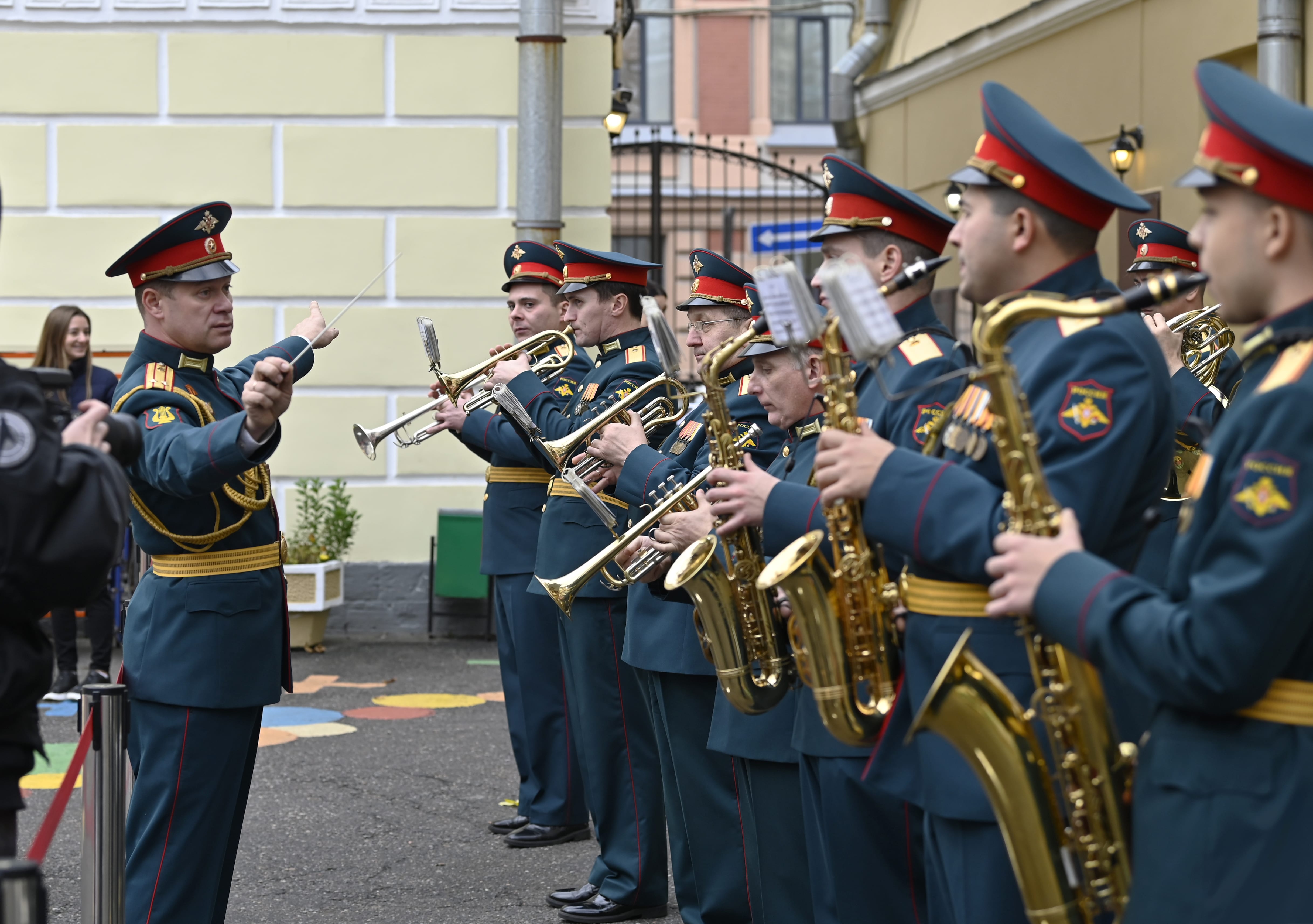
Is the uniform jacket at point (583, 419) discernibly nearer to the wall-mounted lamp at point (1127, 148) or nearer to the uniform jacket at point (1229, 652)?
the uniform jacket at point (1229, 652)

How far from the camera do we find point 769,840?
4055mm

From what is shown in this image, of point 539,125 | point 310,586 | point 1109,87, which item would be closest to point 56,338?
point 310,586

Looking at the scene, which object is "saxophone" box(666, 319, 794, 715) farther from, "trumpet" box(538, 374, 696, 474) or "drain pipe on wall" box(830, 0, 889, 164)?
"drain pipe on wall" box(830, 0, 889, 164)

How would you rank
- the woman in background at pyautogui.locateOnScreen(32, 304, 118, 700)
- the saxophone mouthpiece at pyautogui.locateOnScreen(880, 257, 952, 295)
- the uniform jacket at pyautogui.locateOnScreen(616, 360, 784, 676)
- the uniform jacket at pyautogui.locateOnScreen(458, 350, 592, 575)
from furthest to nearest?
the woman in background at pyautogui.locateOnScreen(32, 304, 118, 700)
the uniform jacket at pyautogui.locateOnScreen(458, 350, 592, 575)
the uniform jacket at pyautogui.locateOnScreen(616, 360, 784, 676)
the saxophone mouthpiece at pyautogui.locateOnScreen(880, 257, 952, 295)

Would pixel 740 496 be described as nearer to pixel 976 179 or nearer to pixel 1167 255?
pixel 976 179

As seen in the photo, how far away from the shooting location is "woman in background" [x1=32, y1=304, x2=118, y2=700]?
8023mm

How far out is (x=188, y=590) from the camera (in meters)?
4.13

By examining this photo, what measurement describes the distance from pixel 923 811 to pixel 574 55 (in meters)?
7.28

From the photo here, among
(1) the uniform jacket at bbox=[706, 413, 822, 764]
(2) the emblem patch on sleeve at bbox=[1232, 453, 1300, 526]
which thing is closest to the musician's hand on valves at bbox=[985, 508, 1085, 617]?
(2) the emblem patch on sleeve at bbox=[1232, 453, 1300, 526]

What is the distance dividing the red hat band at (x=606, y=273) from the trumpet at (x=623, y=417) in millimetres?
603

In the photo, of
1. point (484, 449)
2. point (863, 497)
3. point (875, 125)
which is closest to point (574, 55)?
point (484, 449)

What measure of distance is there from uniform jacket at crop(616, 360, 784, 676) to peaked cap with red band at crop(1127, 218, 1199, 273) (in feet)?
6.72

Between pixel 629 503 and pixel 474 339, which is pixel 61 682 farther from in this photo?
pixel 629 503

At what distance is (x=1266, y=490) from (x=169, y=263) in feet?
10.4
